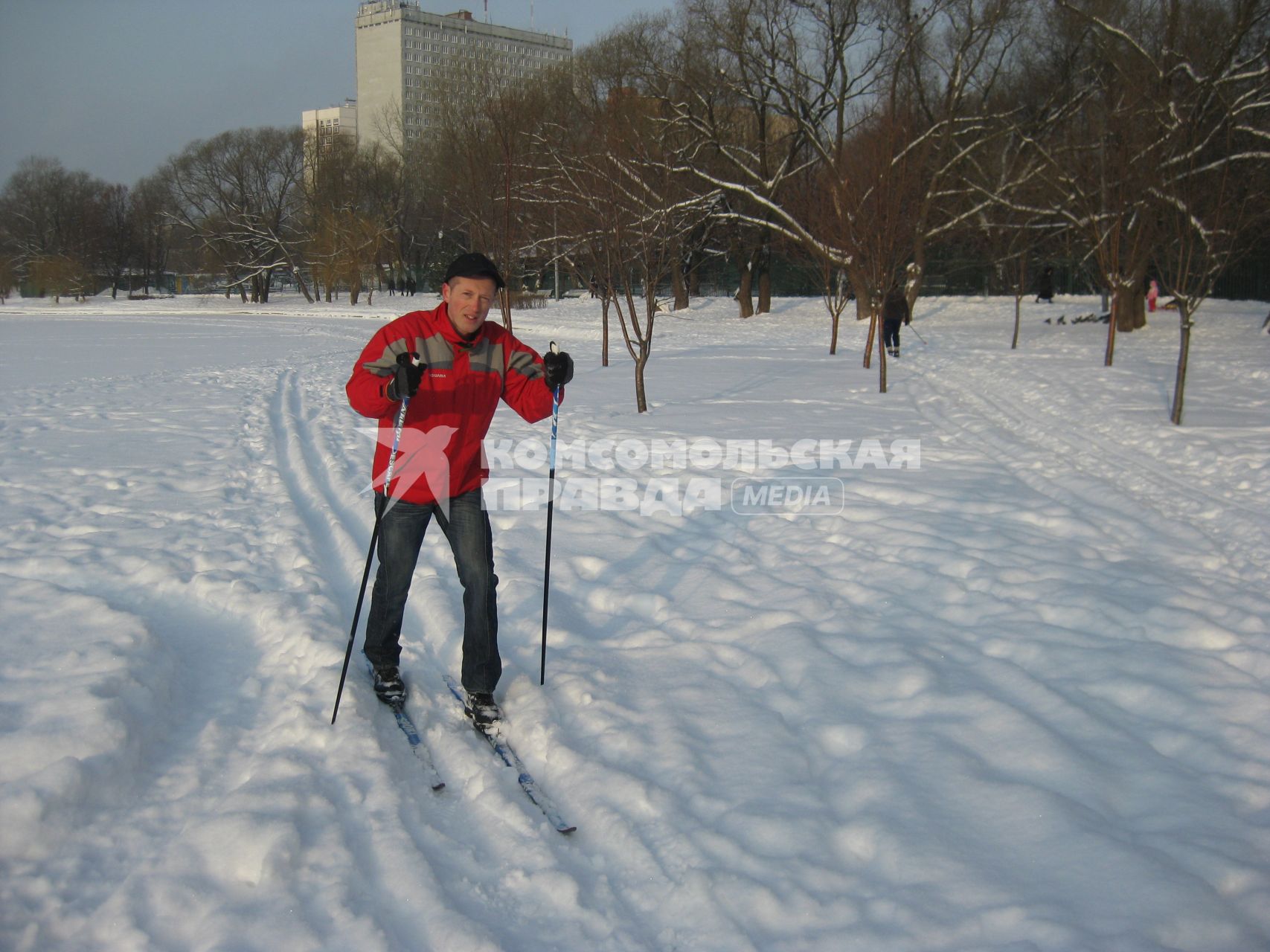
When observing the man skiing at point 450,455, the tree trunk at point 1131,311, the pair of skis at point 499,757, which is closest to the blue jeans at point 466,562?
Result: the man skiing at point 450,455

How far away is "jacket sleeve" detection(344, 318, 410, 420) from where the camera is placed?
366 centimetres

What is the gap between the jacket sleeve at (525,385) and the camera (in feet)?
13.1

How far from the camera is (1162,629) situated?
4.75 m

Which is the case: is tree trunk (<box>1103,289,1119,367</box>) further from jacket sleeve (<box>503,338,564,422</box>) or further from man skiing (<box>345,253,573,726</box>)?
man skiing (<box>345,253,573,726</box>)

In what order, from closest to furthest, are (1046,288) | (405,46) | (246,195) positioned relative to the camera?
(1046,288) → (246,195) → (405,46)

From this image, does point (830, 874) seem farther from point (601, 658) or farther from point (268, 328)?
point (268, 328)

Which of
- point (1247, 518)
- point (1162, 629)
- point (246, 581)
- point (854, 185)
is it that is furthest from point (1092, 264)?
point (246, 581)

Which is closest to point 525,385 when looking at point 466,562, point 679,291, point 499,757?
point 466,562

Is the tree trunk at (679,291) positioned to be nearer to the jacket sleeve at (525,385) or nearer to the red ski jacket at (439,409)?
the jacket sleeve at (525,385)

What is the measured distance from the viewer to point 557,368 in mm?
3982

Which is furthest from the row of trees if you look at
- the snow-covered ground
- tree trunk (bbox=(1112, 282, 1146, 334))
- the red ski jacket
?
the red ski jacket

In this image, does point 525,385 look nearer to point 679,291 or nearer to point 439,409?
point 439,409

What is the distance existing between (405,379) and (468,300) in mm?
428

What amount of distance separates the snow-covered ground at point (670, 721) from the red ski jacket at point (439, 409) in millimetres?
982
